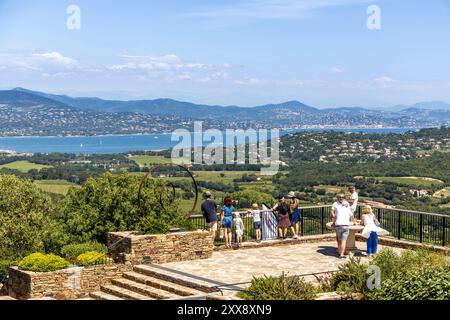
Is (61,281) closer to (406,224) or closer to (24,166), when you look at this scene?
(406,224)

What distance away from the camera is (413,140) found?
125 metres

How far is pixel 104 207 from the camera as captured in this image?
38.9 meters

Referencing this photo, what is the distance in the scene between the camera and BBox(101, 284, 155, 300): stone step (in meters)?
16.2

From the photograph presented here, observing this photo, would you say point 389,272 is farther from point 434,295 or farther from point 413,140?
point 413,140

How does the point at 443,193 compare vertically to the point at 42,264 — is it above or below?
below

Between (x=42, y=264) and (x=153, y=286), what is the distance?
2.73 m

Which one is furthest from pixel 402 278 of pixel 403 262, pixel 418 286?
pixel 403 262

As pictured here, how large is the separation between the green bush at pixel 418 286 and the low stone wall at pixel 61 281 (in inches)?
287

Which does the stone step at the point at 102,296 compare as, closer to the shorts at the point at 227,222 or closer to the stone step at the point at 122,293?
the stone step at the point at 122,293

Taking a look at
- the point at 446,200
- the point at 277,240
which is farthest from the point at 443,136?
the point at 277,240

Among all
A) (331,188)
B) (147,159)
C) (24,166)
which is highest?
(147,159)

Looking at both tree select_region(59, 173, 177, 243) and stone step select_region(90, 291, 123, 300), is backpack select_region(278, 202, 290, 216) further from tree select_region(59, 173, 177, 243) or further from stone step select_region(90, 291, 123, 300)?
tree select_region(59, 173, 177, 243)

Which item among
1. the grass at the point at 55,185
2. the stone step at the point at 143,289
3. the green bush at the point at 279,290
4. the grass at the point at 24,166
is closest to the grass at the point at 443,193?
the grass at the point at 55,185
